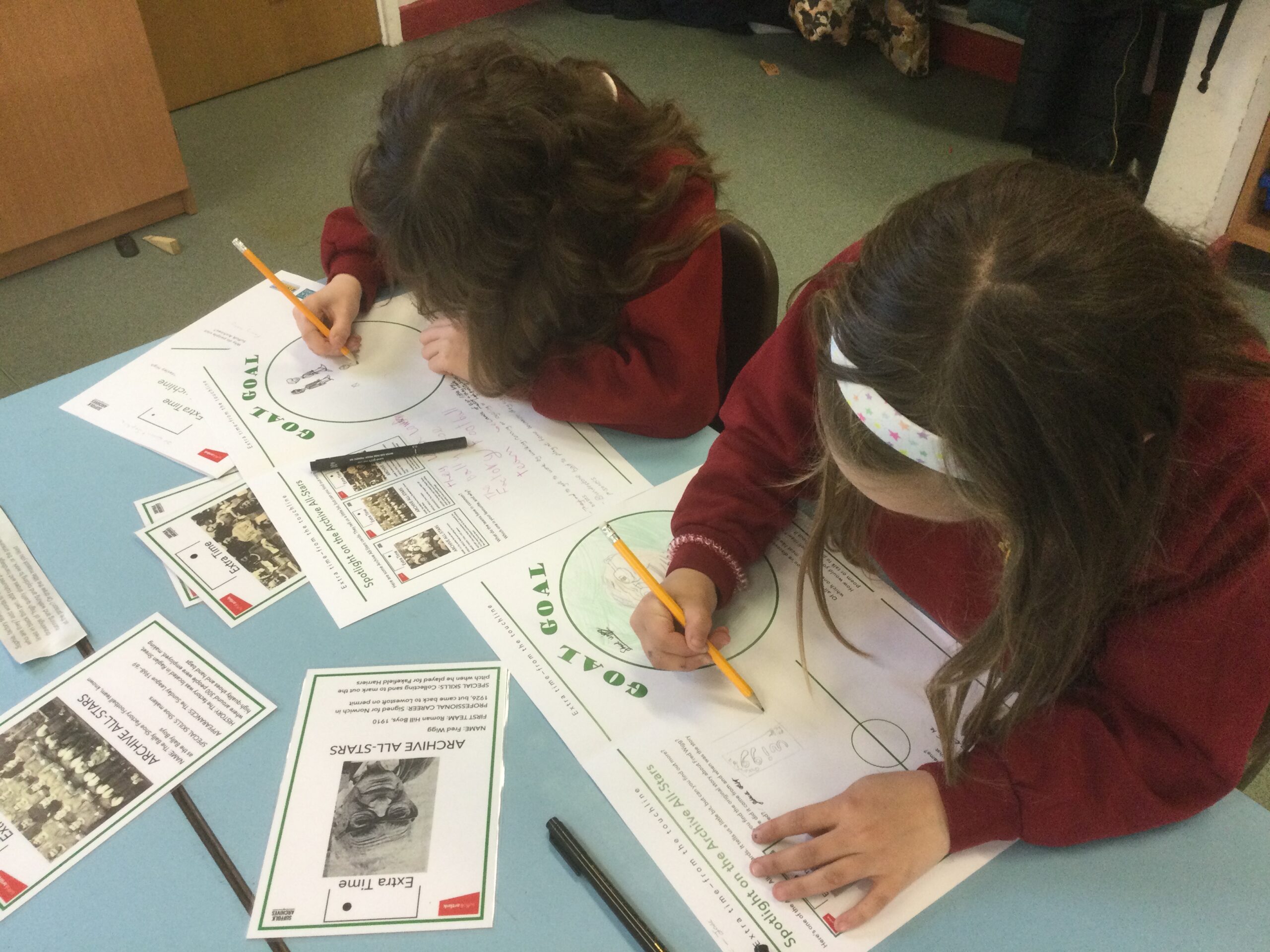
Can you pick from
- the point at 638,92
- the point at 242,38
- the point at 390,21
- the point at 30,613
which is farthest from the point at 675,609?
the point at 390,21

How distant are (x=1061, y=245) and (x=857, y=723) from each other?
0.37 metres

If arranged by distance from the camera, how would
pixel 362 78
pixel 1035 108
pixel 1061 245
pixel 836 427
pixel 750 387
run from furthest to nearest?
1. pixel 362 78
2. pixel 1035 108
3. pixel 750 387
4. pixel 836 427
5. pixel 1061 245

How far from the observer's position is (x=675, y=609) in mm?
767

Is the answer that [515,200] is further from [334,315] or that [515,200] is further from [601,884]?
[601,884]

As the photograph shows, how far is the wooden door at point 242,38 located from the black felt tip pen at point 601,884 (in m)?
2.78

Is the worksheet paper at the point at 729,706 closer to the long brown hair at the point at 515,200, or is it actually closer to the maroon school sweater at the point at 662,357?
the maroon school sweater at the point at 662,357

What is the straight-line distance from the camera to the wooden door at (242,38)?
2750 mm

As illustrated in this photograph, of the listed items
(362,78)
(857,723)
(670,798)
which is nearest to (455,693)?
(670,798)

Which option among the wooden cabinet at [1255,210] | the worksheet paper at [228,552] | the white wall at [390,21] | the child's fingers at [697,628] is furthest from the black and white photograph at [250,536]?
the white wall at [390,21]

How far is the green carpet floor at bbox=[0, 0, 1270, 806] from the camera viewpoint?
2.28m

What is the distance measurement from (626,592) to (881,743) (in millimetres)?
241

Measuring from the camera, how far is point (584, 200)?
97 cm

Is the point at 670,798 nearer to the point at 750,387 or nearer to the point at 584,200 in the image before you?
the point at 750,387

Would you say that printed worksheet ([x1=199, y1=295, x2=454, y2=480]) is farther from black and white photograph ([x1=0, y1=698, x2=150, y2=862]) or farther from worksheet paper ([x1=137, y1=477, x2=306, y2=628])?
black and white photograph ([x1=0, y1=698, x2=150, y2=862])
